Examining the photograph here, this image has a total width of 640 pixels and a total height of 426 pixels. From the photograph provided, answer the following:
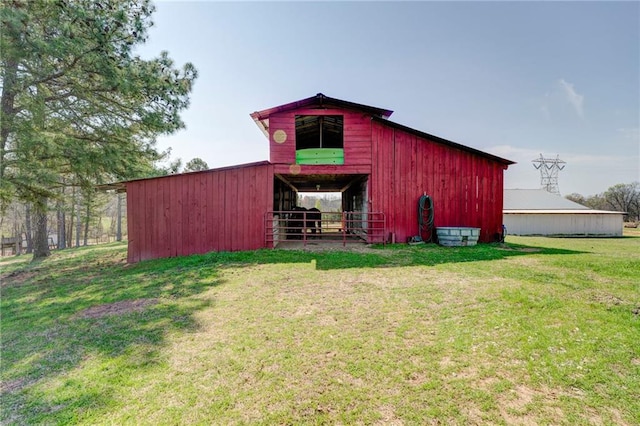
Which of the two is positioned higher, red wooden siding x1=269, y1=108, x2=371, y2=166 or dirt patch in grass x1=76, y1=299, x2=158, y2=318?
red wooden siding x1=269, y1=108, x2=371, y2=166

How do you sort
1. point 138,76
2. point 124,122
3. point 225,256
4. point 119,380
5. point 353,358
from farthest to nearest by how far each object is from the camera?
point 124,122 → point 225,256 → point 138,76 → point 353,358 → point 119,380

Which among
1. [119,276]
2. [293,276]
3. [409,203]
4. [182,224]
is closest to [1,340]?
[119,276]

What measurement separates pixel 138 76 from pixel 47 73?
208cm

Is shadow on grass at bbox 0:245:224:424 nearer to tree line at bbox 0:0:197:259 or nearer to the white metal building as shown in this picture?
tree line at bbox 0:0:197:259

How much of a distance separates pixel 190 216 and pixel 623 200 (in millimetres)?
58249

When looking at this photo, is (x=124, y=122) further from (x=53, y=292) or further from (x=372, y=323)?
(x=372, y=323)

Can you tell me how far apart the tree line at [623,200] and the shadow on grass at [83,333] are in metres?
57.8

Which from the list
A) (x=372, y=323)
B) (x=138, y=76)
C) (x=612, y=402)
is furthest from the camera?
(x=138, y=76)

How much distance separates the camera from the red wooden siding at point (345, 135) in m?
10.4

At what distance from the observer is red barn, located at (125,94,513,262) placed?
982cm

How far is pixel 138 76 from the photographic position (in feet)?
26.2

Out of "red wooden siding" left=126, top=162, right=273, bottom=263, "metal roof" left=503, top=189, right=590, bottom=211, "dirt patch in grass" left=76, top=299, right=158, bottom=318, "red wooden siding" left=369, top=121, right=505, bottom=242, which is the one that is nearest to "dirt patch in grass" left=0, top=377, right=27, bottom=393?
"dirt patch in grass" left=76, top=299, right=158, bottom=318

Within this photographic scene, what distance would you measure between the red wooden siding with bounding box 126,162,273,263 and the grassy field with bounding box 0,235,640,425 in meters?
3.92

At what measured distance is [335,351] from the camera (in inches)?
120
